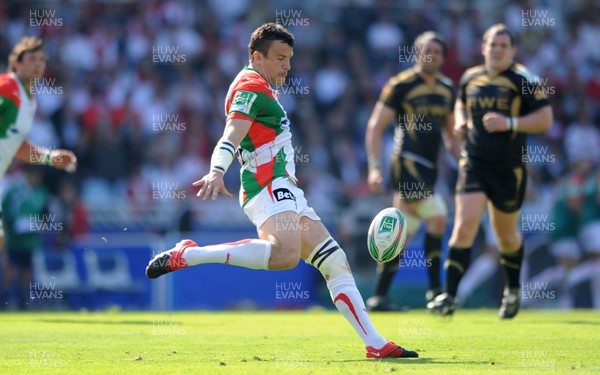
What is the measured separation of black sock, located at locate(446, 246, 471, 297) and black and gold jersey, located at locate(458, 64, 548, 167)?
997 millimetres

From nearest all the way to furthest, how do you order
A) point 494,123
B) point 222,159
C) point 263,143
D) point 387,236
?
point 222,159 → point 263,143 → point 387,236 → point 494,123

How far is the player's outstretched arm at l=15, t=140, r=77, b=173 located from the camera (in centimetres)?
1055

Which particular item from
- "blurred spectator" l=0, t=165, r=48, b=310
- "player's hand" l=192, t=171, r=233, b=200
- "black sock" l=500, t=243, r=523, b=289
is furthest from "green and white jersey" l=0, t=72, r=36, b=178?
"black sock" l=500, t=243, r=523, b=289

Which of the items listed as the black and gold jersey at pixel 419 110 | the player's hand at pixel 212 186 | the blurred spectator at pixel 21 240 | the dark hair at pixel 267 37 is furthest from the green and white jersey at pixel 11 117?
the player's hand at pixel 212 186

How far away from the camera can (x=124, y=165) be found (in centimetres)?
1853

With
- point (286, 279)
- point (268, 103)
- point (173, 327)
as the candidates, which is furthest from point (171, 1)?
point (268, 103)

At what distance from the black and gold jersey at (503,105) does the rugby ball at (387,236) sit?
2.86m

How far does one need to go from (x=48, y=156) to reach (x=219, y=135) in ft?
27.6

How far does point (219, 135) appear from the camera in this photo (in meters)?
19.3

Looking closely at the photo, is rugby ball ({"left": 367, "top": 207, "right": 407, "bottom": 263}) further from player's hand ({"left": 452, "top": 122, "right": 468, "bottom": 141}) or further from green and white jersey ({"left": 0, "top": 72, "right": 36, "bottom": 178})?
green and white jersey ({"left": 0, "top": 72, "right": 36, "bottom": 178})

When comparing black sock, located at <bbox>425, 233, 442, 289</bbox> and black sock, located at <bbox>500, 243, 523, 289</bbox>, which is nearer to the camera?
black sock, located at <bbox>500, 243, 523, 289</bbox>

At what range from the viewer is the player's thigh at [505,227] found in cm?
1098

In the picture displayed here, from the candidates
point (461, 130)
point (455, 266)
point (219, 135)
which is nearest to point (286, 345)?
point (455, 266)

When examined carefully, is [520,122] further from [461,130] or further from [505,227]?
[505,227]
